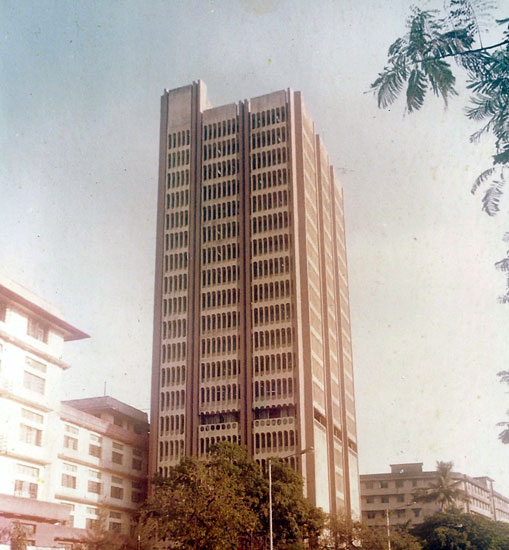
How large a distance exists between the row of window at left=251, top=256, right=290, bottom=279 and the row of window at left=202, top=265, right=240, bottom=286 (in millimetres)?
2331

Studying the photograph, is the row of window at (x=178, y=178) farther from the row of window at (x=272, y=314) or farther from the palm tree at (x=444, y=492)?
the palm tree at (x=444, y=492)

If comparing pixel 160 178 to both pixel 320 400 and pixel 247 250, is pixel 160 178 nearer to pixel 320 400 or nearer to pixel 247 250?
pixel 247 250

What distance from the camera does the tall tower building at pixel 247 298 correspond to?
3398 inches

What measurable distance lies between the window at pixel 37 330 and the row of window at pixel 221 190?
33189 mm

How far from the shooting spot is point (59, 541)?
2650 inches

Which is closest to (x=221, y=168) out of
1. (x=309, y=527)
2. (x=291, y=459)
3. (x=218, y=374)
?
(x=218, y=374)

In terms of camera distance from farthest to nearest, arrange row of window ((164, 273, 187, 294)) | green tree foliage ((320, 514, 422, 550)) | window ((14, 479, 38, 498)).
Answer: row of window ((164, 273, 187, 294))
green tree foliage ((320, 514, 422, 550))
window ((14, 479, 38, 498))

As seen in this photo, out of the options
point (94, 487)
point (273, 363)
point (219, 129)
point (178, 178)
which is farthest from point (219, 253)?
point (94, 487)

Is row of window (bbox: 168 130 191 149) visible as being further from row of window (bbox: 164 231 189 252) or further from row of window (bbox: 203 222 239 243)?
row of window (bbox: 203 222 239 243)

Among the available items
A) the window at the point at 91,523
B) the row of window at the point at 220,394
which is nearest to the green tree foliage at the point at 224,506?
the window at the point at 91,523

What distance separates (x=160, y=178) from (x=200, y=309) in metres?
19.9

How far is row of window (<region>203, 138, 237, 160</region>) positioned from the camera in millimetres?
98750

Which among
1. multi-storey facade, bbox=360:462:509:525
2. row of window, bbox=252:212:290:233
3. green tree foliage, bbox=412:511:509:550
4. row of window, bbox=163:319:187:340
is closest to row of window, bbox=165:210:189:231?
row of window, bbox=252:212:290:233

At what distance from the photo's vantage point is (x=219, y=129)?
10025 centimetres
